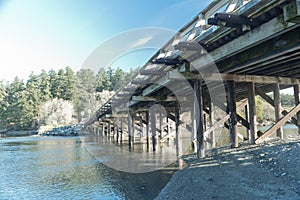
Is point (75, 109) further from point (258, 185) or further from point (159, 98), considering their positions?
point (258, 185)

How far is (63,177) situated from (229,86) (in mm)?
7062

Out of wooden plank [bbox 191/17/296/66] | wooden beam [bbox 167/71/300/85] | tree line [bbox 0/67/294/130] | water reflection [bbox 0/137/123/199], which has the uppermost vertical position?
tree line [bbox 0/67/294/130]

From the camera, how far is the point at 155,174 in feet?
29.9

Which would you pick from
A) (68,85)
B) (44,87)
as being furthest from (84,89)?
(44,87)

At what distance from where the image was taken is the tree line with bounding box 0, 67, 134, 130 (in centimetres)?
6750

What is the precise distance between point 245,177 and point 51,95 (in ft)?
269

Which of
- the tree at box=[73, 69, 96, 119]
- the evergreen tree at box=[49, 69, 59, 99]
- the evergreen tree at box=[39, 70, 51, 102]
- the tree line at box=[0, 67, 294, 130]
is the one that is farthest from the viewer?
the evergreen tree at box=[49, 69, 59, 99]

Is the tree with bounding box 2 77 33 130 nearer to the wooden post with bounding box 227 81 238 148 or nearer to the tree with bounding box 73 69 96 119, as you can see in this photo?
the tree with bounding box 73 69 96 119

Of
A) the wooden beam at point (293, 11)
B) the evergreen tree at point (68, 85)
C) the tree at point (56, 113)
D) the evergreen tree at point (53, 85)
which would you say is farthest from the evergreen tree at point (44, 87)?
the wooden beam at point (293, 11)

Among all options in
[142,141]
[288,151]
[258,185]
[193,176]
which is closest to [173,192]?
[193,176]

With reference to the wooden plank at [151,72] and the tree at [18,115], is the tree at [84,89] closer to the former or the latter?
the tree at [18,115]

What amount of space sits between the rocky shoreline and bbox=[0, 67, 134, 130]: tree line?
5135 cm

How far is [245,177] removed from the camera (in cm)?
557

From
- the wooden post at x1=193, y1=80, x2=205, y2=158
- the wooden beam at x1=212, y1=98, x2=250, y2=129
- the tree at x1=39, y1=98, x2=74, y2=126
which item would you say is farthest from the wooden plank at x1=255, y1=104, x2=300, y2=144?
the tree at x1=39, y1=98, x2=74, y2=126
